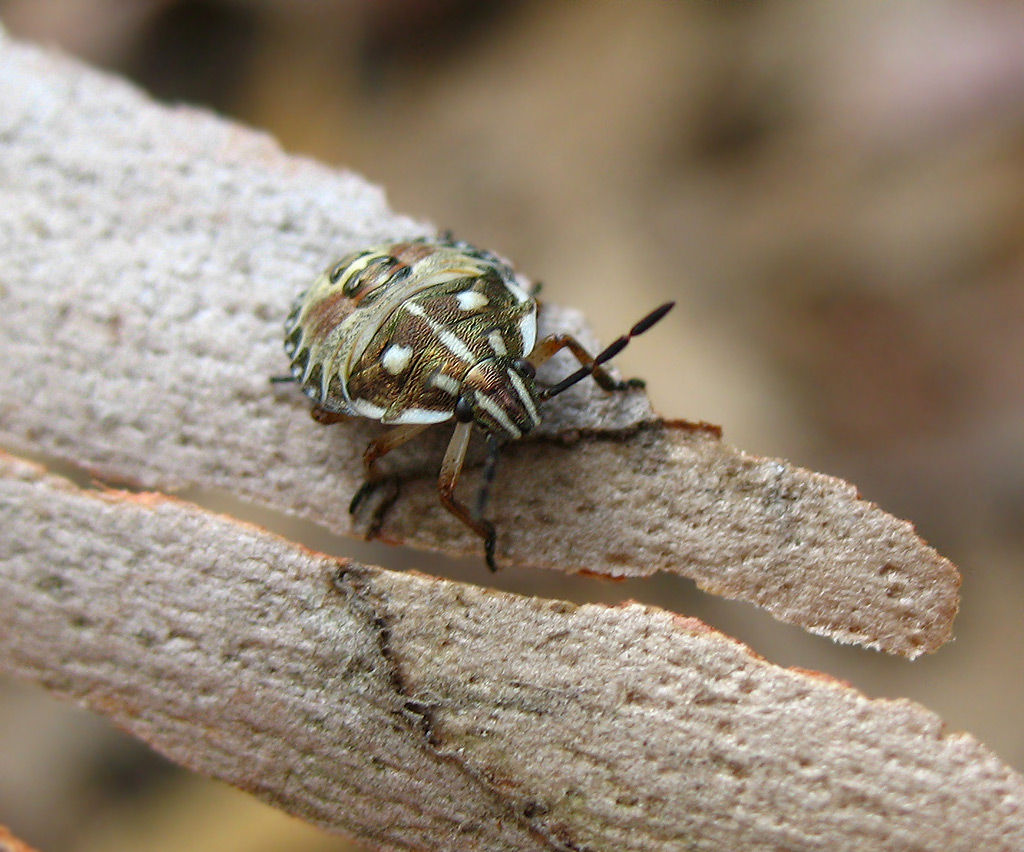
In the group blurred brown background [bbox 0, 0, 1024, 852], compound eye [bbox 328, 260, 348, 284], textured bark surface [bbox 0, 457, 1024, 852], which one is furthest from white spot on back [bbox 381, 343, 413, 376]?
blurred brown background [bbox 0, 0, 1024, 852]

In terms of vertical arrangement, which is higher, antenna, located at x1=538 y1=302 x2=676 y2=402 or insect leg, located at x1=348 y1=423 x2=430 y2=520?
antenna, located at x1=538 y1=302 x2=676 y2=402

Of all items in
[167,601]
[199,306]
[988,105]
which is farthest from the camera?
[988,105]

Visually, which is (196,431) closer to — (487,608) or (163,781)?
(487,608)

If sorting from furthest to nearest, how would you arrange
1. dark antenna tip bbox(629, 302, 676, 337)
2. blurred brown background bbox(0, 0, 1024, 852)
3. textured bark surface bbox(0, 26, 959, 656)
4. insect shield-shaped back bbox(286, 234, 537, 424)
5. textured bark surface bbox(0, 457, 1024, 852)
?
blurred brown background bbox(0, 0, 1024, 852), insect shield-shaped back bbox(286, 234, 537, 424), dark antenna tip bbox(629, 302, 676, 337), textured bark surface bbox(0, 26, 959, 656), textured bark surface bbox(0, 457, 1024, 852)

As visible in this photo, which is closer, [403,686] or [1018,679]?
[403,686]

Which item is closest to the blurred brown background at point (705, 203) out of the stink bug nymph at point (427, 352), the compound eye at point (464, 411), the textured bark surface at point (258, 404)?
the textured bark surface at point (258, 404)

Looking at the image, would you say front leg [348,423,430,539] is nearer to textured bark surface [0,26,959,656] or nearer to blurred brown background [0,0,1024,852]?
textured bark surface [0,26,959,656]

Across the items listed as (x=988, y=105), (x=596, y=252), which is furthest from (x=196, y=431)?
(x=988, y=105)

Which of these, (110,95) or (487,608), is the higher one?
(110,95)
